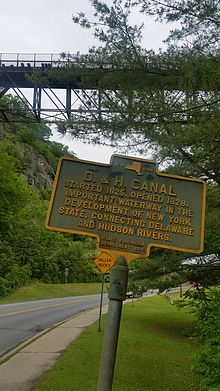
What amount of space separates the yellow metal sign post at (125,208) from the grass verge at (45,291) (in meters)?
30.3

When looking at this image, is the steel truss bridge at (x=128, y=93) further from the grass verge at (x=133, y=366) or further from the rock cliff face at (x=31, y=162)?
the rock cliff face at (x=31, y=162)

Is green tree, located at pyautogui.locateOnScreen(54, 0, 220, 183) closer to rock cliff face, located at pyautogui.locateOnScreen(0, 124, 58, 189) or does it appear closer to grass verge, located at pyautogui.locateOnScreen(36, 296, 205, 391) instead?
grass verge, located at pyautogui.locateOnScreen(36, 296, 205, 391)

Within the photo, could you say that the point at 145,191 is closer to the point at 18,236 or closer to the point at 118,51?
the point at 118,51

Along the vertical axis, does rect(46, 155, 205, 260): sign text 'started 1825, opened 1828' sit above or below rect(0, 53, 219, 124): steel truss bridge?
below

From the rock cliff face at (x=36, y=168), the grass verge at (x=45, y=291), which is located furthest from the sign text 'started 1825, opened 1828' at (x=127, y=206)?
the rock cliff face at (x=36, y=168)

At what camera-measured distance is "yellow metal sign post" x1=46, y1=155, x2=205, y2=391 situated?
207 inches

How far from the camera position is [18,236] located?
54.9 m

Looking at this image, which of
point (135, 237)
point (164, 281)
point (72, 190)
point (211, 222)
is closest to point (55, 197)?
point (72, 190)

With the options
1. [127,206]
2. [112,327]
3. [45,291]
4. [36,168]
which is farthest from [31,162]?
[112,327]

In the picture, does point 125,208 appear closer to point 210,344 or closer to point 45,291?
point 210,344

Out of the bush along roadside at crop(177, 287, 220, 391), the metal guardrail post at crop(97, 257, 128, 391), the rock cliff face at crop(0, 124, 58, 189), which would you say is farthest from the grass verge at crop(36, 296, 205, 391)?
the rock cliff face at crop(0, 124, 58, 189)

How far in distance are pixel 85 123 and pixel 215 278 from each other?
674 centimetres

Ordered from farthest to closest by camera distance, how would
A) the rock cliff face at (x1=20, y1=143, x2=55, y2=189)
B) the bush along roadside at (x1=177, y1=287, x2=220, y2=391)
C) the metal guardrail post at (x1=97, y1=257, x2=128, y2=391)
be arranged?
the rock cliff face at (x1=20, y1=143, x2=55, y2=189) → the bush along roadside at (x1=177, y1=287, x2=220, y2=391) → the metal guardrail post at (x1=97, y1=257, x2=128, y2=391)

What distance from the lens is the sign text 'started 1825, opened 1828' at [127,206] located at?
5.28m
